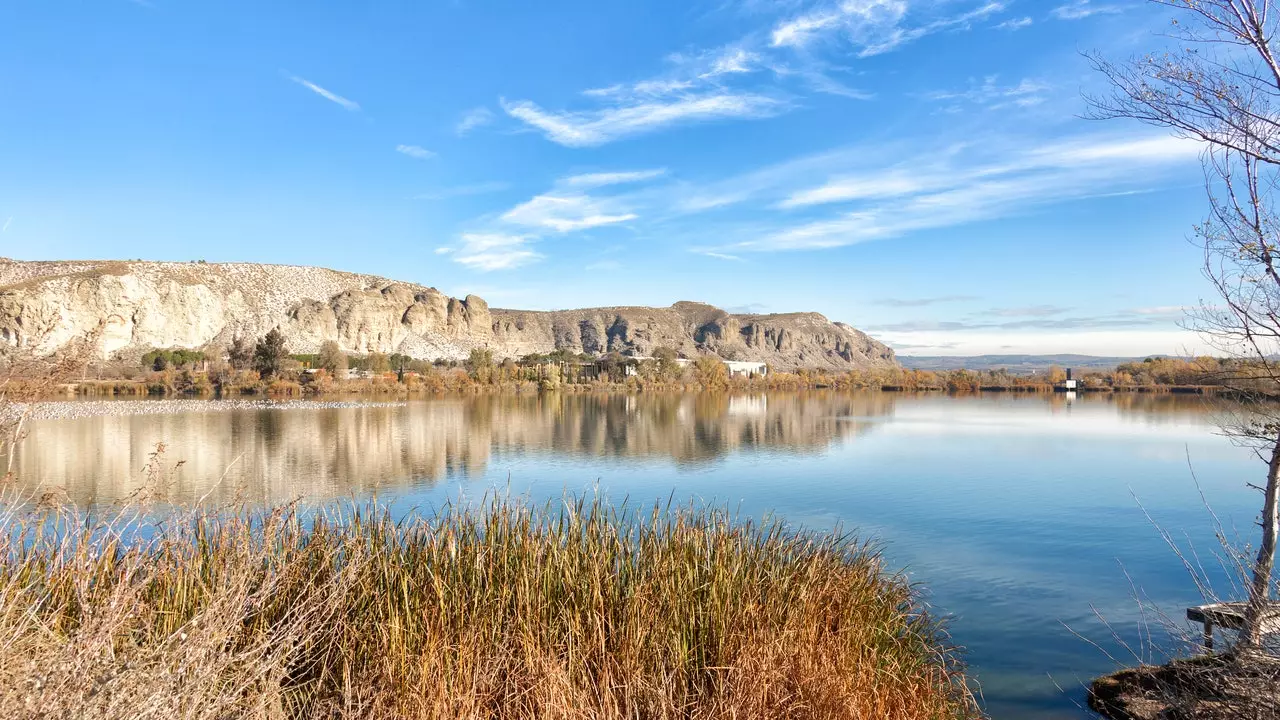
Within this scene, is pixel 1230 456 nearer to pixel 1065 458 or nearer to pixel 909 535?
pixel 1065 458

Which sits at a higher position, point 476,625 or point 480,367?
point 480,367

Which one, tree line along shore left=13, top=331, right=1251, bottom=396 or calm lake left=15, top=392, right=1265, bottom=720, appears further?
tree line along shore left=13, top=331, right=1251, bottom=396

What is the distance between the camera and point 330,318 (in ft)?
357

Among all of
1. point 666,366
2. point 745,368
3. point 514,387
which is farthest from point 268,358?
point 745,368

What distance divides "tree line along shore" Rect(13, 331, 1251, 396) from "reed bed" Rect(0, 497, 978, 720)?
165ft

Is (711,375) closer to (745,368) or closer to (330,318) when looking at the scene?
(745,368)

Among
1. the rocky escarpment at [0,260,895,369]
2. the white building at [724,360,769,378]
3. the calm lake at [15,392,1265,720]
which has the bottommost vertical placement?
the calm lake at [15,392,1265,720]

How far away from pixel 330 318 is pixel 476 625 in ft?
371

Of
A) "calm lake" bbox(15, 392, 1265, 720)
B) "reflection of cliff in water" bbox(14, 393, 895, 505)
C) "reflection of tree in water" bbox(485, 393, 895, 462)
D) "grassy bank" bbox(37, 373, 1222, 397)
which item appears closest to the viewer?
"calm lake" bbox(15, 392, 1265, 720)

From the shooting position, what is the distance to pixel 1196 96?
662 cm

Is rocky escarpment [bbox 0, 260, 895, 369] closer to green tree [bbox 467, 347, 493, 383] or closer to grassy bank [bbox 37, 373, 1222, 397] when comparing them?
grassy bank [bbox 37, 373, 1222, 397]

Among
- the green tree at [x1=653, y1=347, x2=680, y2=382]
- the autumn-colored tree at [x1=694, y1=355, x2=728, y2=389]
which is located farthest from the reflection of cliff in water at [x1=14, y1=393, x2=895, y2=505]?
the autumn-colored tree at [x1=694, y1=355, x2=728, y2=389]

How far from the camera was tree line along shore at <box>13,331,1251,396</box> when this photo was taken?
2665 inches

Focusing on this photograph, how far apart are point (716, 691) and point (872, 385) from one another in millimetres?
118347
